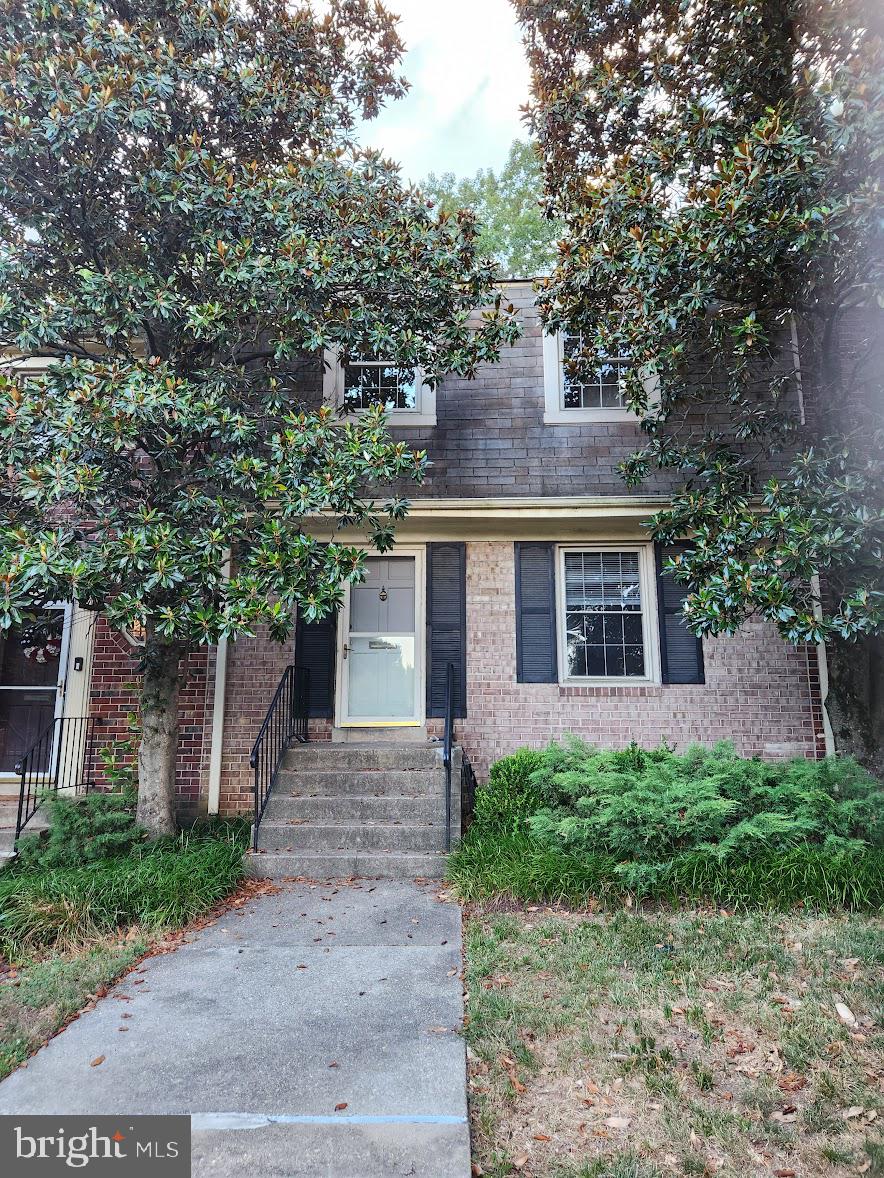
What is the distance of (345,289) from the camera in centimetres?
621

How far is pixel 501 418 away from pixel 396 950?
18.1ft

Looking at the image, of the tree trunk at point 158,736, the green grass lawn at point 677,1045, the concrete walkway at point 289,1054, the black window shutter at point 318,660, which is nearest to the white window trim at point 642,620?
the black window shutter at point 318,660

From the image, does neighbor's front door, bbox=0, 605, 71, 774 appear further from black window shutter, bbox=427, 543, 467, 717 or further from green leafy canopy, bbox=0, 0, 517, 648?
black window shutter, bbox=427, 543, 467, 717

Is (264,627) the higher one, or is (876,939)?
(264,627)

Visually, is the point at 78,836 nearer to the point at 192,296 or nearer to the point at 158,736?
the point at 158,736

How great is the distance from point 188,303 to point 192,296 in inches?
8.7

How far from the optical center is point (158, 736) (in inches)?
248

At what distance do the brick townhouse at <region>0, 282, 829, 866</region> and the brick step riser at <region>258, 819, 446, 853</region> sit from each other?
46.4 inches

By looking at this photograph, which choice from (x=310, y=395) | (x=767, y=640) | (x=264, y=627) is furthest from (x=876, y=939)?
(x=310, y=395)

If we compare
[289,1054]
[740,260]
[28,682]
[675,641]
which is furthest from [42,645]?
[740,260]

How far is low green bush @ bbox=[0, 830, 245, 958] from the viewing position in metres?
4.56

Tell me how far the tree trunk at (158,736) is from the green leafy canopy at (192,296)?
0.60 feet

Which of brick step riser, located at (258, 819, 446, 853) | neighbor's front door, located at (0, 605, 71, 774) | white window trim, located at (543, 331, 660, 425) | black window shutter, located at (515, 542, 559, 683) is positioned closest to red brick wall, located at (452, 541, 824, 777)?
black window shutter, located at (515, 542, 559, 683)

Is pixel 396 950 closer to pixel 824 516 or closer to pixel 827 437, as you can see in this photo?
pixel 824 516
